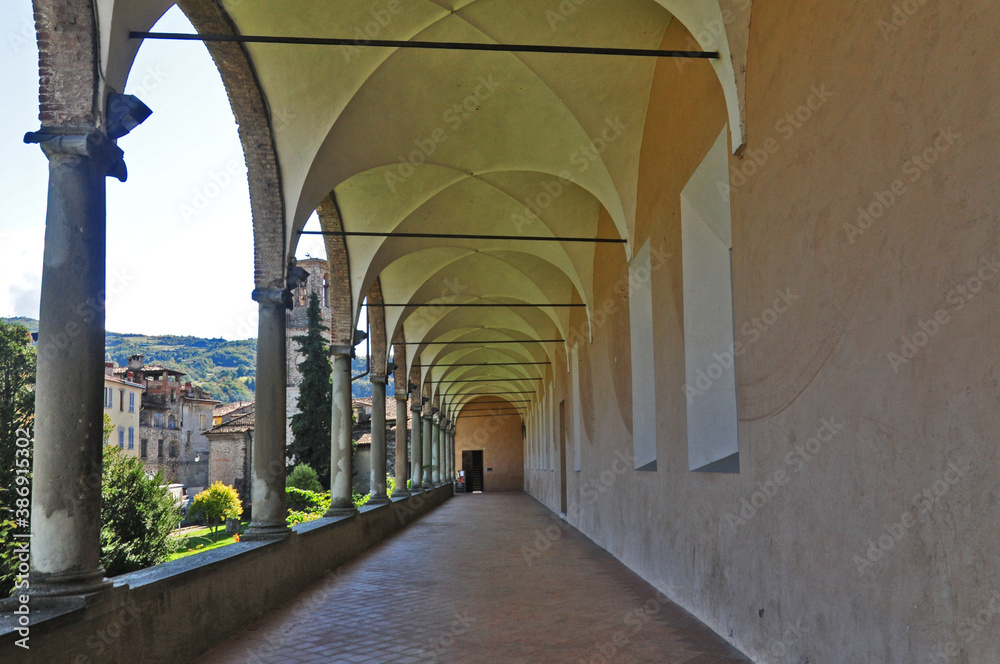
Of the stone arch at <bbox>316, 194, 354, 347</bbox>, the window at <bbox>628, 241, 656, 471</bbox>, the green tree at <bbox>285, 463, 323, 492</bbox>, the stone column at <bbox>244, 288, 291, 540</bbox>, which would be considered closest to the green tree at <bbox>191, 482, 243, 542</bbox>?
the green tree at <bbox>285, 463, 323, 492</bbox>

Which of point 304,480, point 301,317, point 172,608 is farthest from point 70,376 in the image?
point 301,317

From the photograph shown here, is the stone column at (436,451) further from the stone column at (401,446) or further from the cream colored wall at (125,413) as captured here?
the cream colored wall at (125,413)

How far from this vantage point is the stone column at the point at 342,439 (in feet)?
39.3

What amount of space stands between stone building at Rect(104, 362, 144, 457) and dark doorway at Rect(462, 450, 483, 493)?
1796 cm

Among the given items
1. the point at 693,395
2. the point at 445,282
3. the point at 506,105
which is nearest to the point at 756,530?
the point at 693,395

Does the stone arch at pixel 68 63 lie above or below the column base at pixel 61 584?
above

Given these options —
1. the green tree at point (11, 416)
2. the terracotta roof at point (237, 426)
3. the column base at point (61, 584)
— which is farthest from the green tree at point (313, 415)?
the column base at point (61, 584)

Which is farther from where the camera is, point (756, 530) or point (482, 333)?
point (482, 333)

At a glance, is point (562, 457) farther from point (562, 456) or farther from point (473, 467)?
point (473, 467)

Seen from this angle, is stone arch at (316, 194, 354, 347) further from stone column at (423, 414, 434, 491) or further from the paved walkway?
stone column at (423, 414, 434, 491)

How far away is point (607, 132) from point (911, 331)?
634cm

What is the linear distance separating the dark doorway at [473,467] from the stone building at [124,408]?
18.0m

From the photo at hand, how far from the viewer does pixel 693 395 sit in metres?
7.05

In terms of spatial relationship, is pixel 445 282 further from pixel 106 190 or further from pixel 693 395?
pixel 106 190
